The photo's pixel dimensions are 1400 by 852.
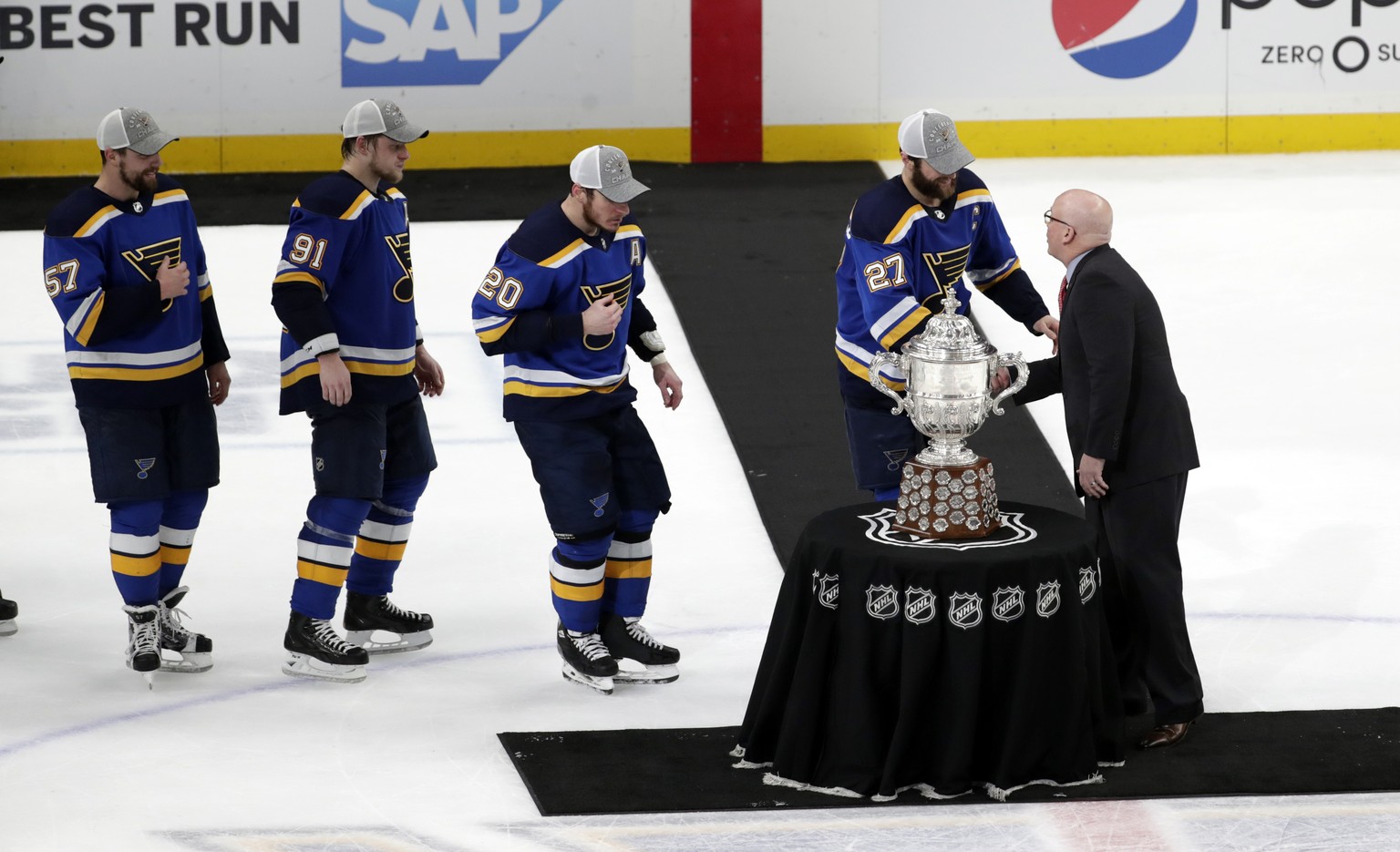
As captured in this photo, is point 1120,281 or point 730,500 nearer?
point 1120,281

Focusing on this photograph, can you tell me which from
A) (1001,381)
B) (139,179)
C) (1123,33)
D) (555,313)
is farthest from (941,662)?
(1123,33)

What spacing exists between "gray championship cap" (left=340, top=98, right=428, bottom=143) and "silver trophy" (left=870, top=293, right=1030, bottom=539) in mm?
1506

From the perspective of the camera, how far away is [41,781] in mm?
4395

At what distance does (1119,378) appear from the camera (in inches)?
174

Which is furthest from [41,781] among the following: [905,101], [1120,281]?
[905,101]

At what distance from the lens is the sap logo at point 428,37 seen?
11.3m

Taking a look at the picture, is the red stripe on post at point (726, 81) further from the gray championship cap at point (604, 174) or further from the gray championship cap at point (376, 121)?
the gray championship cap at point (604, 174)

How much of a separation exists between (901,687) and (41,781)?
1.90 m

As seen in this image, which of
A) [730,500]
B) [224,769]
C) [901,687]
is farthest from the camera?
[730,500]

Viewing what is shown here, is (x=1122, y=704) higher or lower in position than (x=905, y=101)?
lower

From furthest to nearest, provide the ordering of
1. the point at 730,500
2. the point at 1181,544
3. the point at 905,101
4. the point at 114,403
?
the point at 905,101
the point at 730,500
the point at 1181,544
the point at 114,403

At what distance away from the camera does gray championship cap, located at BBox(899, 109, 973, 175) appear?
16.2ft

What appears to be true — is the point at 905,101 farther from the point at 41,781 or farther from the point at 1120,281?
the point at 41,781

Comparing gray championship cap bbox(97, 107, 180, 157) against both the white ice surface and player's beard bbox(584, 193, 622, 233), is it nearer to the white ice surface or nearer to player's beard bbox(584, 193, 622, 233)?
player's beard bbox(584, 193, 622, 233)
